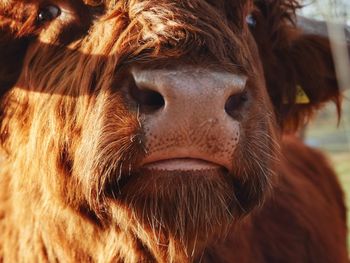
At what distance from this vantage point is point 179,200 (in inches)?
94.0

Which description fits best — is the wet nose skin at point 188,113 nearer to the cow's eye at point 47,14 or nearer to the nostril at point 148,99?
the nostril at point 148,99

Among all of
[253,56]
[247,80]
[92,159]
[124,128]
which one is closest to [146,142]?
[124,128]

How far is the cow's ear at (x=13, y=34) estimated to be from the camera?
120 inches

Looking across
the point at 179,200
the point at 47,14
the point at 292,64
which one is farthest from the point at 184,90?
the point at 292,64

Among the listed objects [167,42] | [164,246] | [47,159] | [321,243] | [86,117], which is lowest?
[321,243]

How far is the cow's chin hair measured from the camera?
2365mm

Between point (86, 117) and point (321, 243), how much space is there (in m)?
2.45

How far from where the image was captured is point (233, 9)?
2.87 metres

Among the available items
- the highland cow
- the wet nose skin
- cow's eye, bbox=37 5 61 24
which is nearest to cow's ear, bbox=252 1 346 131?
the highland cow

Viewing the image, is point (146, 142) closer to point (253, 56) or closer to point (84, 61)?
point (84, 61)

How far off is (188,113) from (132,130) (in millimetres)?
228

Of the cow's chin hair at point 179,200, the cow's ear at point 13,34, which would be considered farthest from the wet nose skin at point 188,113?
the cow's ear at point 13,34

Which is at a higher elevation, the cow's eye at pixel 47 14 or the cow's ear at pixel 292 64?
the cow's eye at pixel 47 14

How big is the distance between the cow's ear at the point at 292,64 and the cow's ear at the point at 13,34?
133cm
